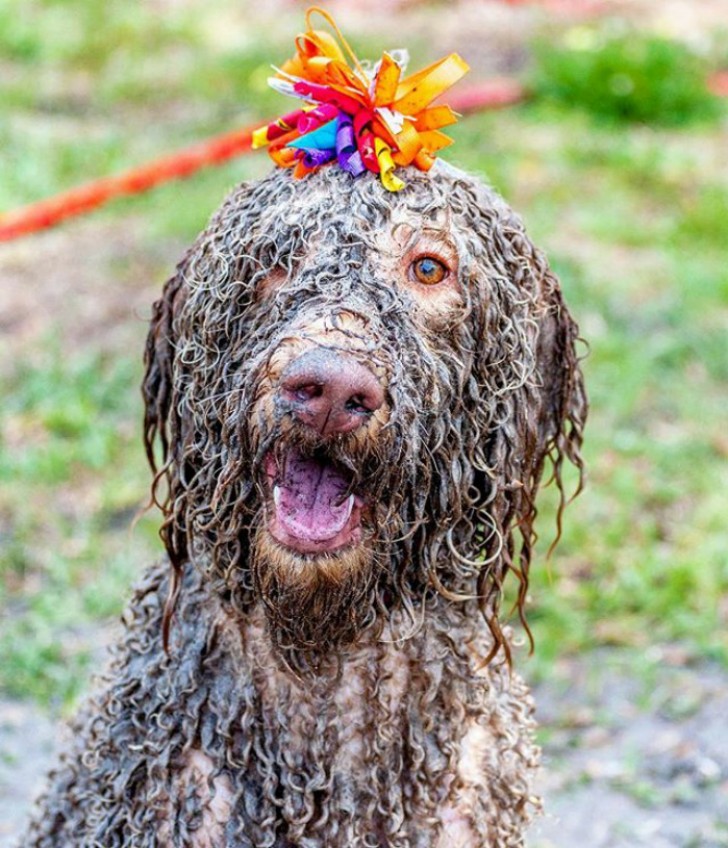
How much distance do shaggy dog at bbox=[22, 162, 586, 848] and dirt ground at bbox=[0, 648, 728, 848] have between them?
141 cm

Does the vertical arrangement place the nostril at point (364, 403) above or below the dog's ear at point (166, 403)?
below

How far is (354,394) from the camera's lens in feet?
8.32

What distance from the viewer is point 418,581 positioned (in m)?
3.00

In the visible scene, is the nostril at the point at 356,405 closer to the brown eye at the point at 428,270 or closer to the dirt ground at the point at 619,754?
the brown eye at the point at 428,270

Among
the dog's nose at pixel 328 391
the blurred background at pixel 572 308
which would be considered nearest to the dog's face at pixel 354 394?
the dog's nose at pixel 328 391

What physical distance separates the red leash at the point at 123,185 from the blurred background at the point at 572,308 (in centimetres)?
9

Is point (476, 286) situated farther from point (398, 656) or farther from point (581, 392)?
point (398, 656)

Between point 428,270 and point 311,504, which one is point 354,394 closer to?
point 311,504

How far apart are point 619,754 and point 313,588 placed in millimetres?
2469

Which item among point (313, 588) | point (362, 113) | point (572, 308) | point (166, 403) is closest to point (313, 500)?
point (313, 588)

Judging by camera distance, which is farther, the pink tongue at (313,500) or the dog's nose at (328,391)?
the pink tongue at (313,500)

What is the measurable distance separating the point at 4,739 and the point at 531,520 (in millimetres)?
2590

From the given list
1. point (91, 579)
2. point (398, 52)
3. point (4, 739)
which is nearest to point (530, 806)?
point (398, 52)

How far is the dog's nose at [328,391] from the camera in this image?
2.51m
